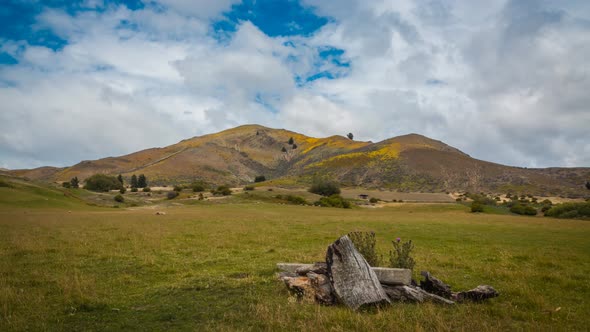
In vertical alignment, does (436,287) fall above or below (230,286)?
above

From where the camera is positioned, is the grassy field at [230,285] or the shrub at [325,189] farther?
the shrub at [325,189]

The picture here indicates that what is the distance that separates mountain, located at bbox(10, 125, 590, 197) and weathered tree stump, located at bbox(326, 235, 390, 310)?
326 feet

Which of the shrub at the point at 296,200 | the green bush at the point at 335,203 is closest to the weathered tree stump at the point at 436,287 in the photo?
the green bush at the point at 335,203

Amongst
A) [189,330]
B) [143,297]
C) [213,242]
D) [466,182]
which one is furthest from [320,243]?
[466,182]

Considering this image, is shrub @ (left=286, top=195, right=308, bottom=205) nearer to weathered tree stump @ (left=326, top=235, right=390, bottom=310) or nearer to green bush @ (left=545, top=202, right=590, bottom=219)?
green bush @ (left=545, top=202, right=590, bottom=219)

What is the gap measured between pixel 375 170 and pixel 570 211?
77.6 m

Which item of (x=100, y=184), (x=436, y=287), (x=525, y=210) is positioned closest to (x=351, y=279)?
(x=436, y=287)

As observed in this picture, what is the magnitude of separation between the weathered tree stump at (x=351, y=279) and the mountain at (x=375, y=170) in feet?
326

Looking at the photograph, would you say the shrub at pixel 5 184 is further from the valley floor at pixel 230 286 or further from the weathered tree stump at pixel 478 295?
the weathered tree stump at pixel 478 295

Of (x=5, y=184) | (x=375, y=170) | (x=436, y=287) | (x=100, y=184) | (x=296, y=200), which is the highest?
(x=375, y=170)

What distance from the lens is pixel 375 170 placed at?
126m

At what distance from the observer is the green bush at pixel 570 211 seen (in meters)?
46.9

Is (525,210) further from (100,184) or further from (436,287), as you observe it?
(100,184)

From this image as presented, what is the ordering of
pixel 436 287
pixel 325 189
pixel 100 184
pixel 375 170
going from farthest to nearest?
pixel 375 170
pixel 100 184
pixel 325 189
pixel 436 287
